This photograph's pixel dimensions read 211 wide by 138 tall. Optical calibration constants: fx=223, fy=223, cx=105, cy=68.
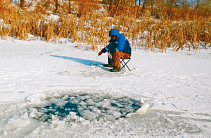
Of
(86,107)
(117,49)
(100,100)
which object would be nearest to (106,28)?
(117,49)

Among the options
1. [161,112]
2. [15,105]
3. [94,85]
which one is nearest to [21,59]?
[94,85]

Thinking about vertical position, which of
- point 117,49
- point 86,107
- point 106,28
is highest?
point 106,28

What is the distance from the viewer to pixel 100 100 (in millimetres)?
2887

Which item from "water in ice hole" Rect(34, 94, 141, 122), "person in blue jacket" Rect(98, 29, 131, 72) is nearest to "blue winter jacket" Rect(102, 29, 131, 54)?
"person in blue jacket" Rect(98, 29, 131, 72)

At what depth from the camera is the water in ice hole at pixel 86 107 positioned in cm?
235

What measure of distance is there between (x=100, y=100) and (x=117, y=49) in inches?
64.6

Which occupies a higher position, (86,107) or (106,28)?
(106,28)

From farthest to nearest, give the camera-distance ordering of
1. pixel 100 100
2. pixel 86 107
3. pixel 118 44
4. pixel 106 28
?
pixel 106 28 → pixel 118 44 → pixel 100 100 → pixel 86 107

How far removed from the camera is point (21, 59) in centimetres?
516

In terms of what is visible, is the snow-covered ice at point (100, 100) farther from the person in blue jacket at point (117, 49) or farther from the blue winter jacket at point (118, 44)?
the blue winter jacket at point (118, 44)

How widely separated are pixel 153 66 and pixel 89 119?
10.5 feet

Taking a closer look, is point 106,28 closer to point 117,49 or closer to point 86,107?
point 117,49

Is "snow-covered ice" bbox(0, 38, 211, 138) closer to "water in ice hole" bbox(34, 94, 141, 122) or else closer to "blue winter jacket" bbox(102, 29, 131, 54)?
"water in ice hole" bbox(34, 94, 141, 122)

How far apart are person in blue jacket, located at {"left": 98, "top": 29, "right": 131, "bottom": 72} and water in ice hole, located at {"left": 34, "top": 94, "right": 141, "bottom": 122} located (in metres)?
1.52
